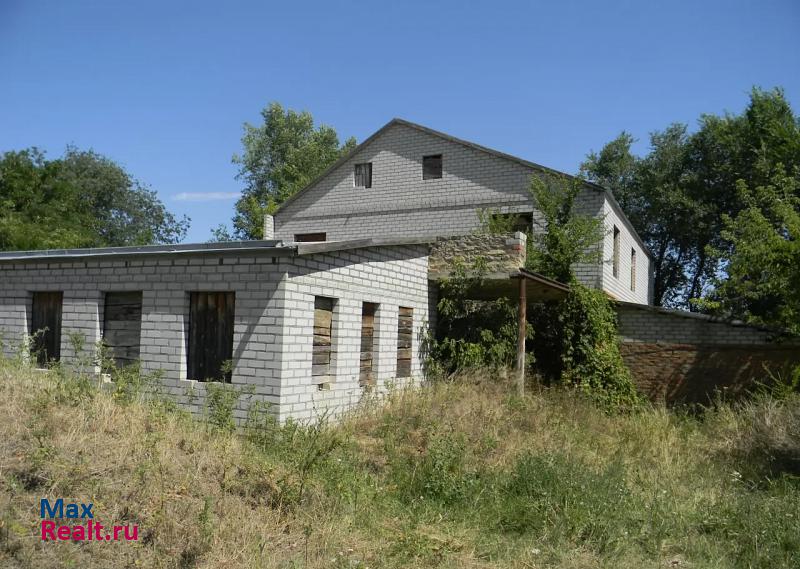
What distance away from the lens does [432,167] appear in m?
17.9

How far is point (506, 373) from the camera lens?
11609 millimetres

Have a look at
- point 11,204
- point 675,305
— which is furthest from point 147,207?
point 675,305

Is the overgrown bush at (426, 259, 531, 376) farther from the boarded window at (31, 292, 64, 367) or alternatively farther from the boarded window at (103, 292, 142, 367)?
the boarded window at (31, 292, 64, 367)

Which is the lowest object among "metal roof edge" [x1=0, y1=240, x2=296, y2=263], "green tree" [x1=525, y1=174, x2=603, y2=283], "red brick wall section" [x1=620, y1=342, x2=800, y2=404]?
"red brick wall section" [x1=620, y1=342, x2=800, y2=404]

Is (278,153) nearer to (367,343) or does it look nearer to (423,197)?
(423,197)

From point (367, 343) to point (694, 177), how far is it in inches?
911

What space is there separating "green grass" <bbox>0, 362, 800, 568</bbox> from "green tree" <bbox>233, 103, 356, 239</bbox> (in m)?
29.0


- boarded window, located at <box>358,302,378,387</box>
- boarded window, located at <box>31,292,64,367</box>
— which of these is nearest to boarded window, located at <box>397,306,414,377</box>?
boarded window, located at <box>358,302,378,387</box>

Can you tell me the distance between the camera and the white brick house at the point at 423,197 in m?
16.6

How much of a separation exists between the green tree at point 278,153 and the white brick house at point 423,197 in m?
16.4

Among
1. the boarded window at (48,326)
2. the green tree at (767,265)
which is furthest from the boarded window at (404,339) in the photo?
the green tree at (767,265)

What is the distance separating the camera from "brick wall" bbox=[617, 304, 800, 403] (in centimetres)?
1241

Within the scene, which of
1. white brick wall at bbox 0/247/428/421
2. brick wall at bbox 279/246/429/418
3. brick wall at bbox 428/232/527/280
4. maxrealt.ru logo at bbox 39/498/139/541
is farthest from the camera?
brick wall at bbox 428/232/527/280

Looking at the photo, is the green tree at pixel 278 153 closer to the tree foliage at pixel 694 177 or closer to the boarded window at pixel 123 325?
the tree foliage at pixel 694 177
